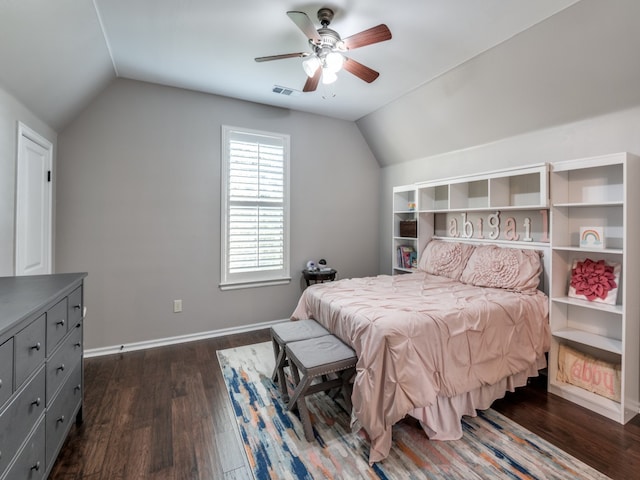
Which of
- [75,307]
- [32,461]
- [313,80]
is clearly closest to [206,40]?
[313,80]

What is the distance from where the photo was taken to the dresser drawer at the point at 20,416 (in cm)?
105

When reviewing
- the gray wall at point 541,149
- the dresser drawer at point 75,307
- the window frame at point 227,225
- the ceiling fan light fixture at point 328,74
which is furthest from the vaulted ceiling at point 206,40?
the dresser drawer at point 75,307

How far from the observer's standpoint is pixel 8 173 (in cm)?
201

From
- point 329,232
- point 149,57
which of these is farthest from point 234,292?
point 149,57

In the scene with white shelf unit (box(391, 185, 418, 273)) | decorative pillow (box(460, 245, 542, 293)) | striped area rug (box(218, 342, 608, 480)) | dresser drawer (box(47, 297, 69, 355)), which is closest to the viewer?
dresser drawer (box(47, 297, 69, 355))

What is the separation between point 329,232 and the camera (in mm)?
4301

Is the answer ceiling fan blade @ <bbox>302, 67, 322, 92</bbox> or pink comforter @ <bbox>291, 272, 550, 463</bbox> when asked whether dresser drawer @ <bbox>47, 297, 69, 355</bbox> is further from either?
ceiling fan blade @ <bbox>302, 67, 322, 92</bbox>

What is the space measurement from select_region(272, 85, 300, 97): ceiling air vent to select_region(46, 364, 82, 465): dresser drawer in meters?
2.97

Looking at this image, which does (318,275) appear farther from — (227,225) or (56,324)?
(56,324)

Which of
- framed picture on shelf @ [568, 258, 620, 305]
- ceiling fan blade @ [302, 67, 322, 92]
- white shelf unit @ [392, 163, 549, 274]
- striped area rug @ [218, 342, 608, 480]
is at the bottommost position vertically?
striped area rug @ [218, 342, 608, 480]

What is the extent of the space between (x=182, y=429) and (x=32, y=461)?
84cm

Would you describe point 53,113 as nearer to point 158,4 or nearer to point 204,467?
point 158,4

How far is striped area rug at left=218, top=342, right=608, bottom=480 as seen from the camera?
1.62 m

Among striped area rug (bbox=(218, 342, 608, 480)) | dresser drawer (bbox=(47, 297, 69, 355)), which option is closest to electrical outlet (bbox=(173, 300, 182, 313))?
striped area rug (bbox=(218, 342, 608, 480))
